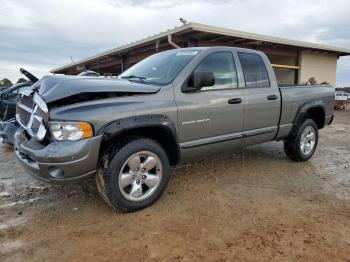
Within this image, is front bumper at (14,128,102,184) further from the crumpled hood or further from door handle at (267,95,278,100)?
door handle at (267,95,278,100)

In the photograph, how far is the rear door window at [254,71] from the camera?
499 centimetres

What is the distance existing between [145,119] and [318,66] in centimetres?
1736

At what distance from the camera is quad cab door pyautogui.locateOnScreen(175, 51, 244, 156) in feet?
13.5

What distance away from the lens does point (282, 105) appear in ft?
17.9

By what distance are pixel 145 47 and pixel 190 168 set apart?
35.2ft

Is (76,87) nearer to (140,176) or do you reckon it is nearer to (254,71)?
(140,176)

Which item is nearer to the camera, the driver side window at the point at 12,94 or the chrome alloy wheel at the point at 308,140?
the chrome alloy wheel at the point at 308,140

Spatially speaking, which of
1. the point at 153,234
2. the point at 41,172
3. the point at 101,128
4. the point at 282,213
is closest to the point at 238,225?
the point at 282,213

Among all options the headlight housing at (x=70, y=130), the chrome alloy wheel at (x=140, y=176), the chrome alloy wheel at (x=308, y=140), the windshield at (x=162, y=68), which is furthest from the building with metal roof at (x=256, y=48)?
the headlight housing at (x=70, y=130)

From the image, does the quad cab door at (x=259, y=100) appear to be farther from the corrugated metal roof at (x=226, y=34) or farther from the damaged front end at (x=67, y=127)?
the corrugated metal roof at (x=226, y=34)

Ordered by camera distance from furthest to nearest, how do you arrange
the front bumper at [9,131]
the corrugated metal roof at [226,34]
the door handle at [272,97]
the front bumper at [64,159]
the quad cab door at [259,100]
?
the corrugated metal roof at [226,34], the front bumper at [9,131], the door handle at [272,97], the quad cab door at [259,100], the front bumper at [64,159]

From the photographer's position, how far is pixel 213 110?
4367mm

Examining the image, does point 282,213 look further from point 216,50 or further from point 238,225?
point 216,50

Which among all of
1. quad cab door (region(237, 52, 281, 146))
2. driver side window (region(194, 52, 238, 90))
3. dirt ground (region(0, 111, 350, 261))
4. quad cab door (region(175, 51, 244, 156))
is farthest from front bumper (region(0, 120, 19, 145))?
quad cab door (region(237, 52, 281, 146))
